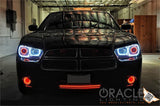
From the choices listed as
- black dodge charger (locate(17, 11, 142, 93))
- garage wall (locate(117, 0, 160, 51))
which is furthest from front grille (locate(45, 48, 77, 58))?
garage wall (locate(117, 0, 160, 51))

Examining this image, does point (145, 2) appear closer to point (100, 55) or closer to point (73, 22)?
point (73, 22)

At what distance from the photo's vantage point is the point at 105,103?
227 cm

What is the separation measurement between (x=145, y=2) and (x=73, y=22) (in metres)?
10.7

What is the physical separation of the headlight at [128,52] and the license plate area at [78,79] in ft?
1.39

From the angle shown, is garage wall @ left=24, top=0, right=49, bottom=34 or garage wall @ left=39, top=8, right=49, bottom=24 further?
garage wall @ left=39, top=8, right=49, bottom=24

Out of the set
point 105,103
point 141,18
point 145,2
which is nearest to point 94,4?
point 145,2

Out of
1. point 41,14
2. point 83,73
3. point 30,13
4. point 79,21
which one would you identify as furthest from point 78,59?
point 41,14

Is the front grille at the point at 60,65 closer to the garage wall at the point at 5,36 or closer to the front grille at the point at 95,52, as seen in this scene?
the front grille at the point at 95,52

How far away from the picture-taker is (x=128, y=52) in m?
2.05

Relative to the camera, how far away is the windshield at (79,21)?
9.68ft

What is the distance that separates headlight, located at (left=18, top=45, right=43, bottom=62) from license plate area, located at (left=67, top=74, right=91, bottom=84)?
418mm

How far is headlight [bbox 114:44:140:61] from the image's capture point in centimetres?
199

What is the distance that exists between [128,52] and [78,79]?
67 centimetres

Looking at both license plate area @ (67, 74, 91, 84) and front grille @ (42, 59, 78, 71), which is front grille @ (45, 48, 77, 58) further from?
license plate area @ (67, 74, 91, 84)
